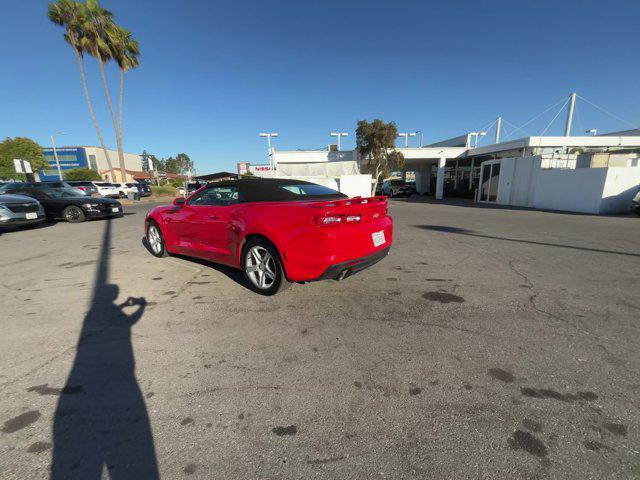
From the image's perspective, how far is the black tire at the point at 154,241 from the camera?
18.8 feet

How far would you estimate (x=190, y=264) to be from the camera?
536cm

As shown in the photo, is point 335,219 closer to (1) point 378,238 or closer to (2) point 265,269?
(1) point 378,238

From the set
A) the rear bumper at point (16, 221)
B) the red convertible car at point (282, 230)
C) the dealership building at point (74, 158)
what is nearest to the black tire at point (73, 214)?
the rear bumper at point (16, 221)

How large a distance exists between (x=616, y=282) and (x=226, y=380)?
5.31 metres

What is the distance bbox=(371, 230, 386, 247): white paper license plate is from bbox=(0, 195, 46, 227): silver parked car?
404 inches

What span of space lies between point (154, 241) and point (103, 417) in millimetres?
4513

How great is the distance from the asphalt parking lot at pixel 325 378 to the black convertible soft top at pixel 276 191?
1.22m

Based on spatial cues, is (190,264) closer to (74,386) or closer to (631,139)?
(74,386)

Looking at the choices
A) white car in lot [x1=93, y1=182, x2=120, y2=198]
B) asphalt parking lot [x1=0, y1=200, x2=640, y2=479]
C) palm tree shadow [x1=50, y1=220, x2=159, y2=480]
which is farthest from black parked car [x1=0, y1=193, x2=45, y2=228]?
white car in lot [x1=93, y1=182, x2=120, y2=198]

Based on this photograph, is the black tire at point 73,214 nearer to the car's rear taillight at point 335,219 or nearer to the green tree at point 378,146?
the car's rear taillight at point 335,219

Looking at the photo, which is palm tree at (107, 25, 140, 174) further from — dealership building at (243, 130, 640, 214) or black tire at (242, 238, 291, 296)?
black tire at (242, 238, 291, 296)

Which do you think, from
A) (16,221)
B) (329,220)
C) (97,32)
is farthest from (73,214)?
(97,32)

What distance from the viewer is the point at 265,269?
379 cm

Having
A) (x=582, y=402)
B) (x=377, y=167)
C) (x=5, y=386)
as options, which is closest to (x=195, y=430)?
(x=5, y=386)
